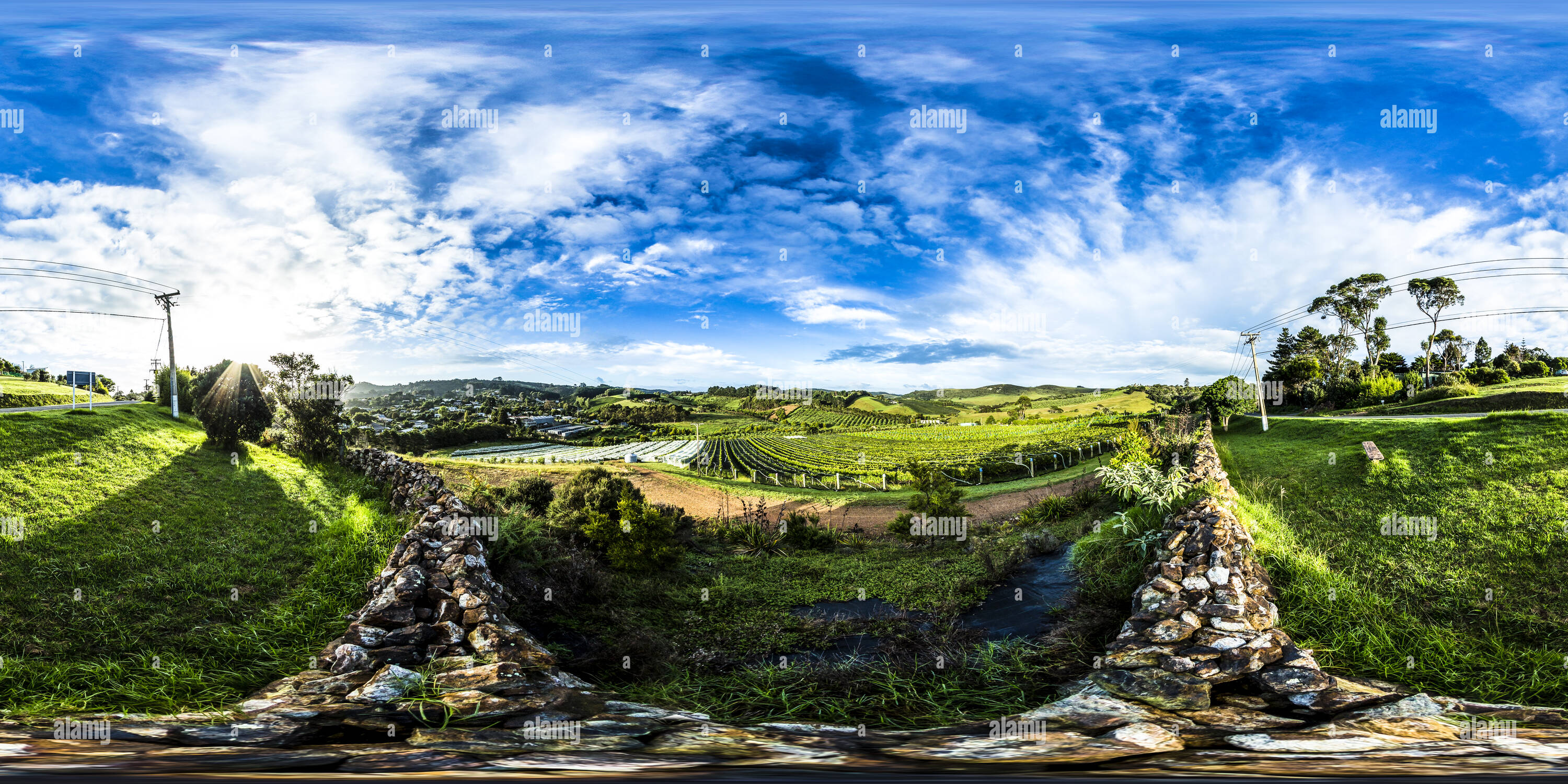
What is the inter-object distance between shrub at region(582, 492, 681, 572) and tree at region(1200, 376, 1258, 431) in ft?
51.3

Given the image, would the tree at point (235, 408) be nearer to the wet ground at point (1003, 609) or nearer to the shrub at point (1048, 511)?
the wet ground at point (1003, 609)

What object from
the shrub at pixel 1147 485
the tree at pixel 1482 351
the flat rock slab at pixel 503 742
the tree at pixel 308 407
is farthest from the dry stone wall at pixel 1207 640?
the tree at pixel 1482 351

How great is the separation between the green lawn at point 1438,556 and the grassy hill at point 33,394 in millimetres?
16258

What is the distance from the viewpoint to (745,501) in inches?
327

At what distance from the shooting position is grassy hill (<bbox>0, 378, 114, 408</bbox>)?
339 inches

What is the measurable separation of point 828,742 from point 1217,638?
7.92 ft

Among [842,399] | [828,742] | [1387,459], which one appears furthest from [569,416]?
[1387,459]

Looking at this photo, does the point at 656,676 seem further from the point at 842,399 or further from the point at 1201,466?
the point at 842,399

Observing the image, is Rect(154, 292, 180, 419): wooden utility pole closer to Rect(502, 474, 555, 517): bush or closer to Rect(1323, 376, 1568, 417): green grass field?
Rect(502, 474, 555, 517): bush

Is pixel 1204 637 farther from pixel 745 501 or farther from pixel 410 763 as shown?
pixel 745 501

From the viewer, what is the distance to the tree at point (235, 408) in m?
8.26

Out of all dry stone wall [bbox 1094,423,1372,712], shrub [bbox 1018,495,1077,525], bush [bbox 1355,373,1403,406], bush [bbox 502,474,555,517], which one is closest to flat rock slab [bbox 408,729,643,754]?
dry stone wall [bbox 1094,423,1372,712]

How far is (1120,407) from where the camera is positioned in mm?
12398

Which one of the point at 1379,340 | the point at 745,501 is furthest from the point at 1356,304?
the point at 745,501
